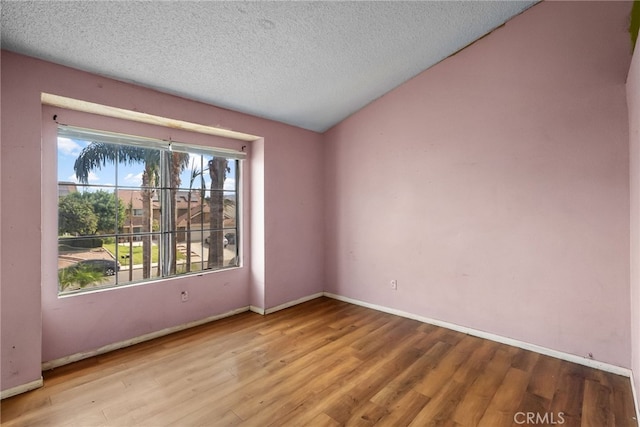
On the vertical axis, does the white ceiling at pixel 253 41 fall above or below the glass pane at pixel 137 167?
above

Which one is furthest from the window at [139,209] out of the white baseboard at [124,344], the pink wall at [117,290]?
the white baseboard at [124,344]

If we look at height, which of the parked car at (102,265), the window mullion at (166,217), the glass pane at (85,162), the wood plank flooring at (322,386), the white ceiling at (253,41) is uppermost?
the white ceiling at (253,41)

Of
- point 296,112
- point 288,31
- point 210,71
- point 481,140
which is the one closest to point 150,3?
point 210,71

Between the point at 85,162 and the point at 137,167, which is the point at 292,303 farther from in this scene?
the point at 85,162

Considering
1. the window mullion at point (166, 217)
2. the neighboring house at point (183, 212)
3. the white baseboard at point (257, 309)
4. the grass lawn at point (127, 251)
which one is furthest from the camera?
the white baseboard at point (257, 309)

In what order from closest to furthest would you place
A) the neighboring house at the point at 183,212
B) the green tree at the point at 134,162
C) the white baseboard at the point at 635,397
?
the white baseboard at the point at 635,397 < the green tree at the point at 134,162 < the neighboring house at the point at 183,212

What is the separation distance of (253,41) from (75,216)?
2.12 metres

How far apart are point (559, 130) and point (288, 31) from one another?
243 centimetres

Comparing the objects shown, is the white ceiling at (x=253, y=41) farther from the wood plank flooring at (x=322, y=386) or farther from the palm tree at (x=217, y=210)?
the wood plank flooring at (x=322, y=386)

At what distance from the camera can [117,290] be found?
2.72 m

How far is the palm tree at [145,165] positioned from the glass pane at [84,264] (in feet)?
0.99

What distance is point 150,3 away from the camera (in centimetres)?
180

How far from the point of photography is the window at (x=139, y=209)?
258 cm

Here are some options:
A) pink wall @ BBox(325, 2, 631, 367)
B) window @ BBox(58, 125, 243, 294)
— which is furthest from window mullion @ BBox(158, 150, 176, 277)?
pink wall @ BBox(325, 2, 631, 367)
